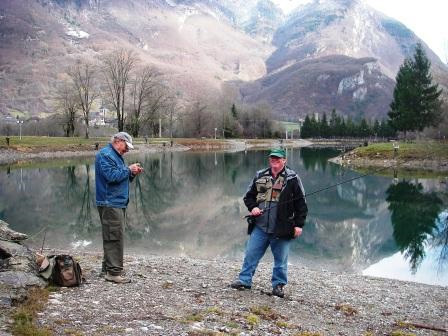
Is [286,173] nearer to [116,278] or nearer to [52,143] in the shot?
[116,278]

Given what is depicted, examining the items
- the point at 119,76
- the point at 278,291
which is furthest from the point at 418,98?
the point at 278,291

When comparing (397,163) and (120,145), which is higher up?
(120,145)

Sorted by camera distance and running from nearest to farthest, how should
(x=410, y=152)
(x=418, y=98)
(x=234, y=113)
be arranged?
(x=410, y=152) → (x=418, y=98) → (x=234, y=113)

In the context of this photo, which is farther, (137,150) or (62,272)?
(137,150)

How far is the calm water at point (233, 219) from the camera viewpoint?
17.3m

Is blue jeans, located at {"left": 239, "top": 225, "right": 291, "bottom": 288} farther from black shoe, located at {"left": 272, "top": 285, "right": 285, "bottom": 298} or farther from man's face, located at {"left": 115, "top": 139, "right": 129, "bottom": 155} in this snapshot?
man's face, located at {"left": 115, "top": 139, "right": 129, "bottom": 155}

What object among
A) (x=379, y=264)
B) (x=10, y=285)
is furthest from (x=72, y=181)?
(x=10, y=285)

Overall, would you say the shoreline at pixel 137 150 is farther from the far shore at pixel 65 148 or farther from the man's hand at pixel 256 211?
the man's hand at pixel 256 211

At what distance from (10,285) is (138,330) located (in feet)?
8.23

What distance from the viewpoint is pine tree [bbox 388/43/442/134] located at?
7181 centimetres

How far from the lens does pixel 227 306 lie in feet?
28.7

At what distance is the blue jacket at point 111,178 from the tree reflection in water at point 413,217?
10.9m

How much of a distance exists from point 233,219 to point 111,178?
606 inches

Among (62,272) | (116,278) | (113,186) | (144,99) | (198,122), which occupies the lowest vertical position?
(116,278)
